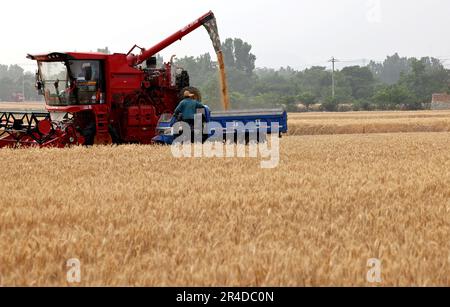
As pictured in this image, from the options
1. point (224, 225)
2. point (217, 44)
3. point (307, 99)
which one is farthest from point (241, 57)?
point (224, 225)

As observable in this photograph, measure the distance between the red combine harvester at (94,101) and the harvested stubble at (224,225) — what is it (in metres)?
5.03

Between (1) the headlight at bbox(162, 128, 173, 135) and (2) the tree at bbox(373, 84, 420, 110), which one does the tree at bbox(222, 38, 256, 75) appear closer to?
(2) the tree at bbox(373, 84, 420, 110)

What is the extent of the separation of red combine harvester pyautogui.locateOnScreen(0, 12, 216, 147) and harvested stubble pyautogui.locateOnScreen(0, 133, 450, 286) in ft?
16.5

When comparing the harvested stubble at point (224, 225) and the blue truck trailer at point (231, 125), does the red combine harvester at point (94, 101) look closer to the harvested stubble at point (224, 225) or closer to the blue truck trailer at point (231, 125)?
the blue truck trailer at point (231, 125)

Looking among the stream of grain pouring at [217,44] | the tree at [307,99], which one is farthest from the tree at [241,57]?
the stream of grain pouring at [217,44]

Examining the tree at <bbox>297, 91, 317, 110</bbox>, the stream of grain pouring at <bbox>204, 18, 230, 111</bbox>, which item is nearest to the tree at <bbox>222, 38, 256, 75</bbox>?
the tree at <bbox>297, 91, 317, 110</bbox>

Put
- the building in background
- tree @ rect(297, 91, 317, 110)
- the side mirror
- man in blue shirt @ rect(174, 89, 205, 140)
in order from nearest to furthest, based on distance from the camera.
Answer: man in blue shirt @ rect(174, 89, 205, 140) < the side mirror < the building in background < tree @ rect(297, 91, 317, 110)

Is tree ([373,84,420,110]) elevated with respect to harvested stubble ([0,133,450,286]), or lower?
lower

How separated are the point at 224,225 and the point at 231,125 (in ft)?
32.5

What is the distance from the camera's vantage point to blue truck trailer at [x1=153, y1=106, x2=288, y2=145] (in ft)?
46.6

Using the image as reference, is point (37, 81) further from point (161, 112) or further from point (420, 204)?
point (420, 204)

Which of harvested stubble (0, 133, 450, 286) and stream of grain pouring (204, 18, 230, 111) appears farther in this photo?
stream of grain pouring (204, 18, 230, 111)

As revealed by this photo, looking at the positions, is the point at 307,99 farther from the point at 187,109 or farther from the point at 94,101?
the point at 187,109
